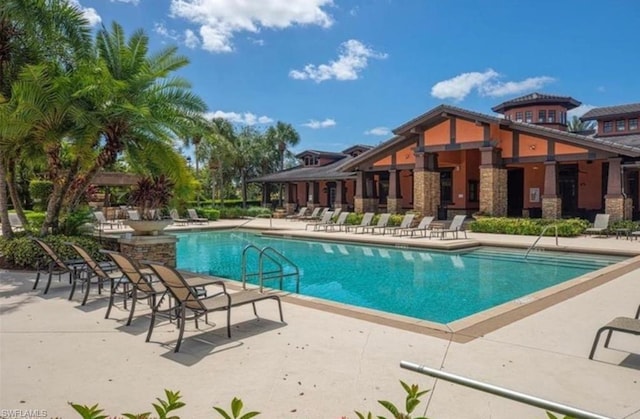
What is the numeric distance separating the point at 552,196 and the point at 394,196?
28.5ft

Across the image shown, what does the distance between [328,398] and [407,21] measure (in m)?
22.4

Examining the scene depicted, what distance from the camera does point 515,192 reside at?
1102 inches

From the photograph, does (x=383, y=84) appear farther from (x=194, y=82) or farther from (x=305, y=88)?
(x=194, y=82)

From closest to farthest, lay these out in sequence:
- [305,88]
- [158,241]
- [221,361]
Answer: [221,361], [158,241], [305,88]

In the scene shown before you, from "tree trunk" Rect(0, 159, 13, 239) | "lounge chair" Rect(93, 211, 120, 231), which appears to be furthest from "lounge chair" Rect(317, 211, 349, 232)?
"tree trunk" Rect(0, 159, 13, 239)

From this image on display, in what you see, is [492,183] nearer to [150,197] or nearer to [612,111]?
[612,111]

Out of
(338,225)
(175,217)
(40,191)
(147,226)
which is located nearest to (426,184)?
(338,225)

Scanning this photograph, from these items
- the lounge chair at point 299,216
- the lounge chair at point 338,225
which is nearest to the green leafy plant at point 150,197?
the lounge chair at point 338,225

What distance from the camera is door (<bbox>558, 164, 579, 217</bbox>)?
25.0 metres

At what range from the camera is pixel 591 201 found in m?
24.6

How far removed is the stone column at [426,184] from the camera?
1006 inches

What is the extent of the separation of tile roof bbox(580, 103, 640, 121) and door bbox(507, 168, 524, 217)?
20.8 feet

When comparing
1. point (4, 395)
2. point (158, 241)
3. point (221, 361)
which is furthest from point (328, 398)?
point (158, 241)

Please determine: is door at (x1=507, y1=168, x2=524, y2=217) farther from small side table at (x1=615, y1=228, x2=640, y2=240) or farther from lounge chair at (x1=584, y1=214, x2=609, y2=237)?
small side table at (x1=615, y1=228, x2=640, y2=240)
